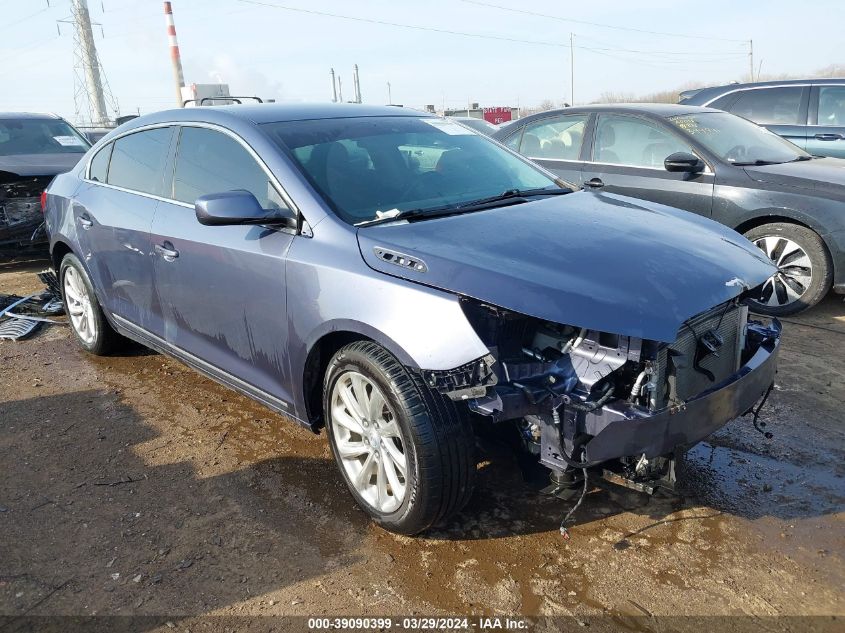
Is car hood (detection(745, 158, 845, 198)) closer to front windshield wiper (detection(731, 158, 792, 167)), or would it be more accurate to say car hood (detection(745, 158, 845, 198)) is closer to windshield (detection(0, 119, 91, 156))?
front windshield wiper (detection(731, 158, 792, 167))

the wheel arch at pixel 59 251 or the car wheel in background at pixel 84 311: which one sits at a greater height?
the wheel arch at pixel 59 251

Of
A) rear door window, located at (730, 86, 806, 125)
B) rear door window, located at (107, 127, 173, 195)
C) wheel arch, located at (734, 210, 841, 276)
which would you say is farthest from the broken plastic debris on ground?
rear door window, located at (730, 86, 806, 125)

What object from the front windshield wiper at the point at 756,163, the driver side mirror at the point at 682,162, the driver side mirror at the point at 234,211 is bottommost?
the front windshield wiper at the point at 756,163

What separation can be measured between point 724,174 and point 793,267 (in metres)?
0.92

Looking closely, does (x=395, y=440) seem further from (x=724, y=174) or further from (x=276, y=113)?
(x=724, y=174)

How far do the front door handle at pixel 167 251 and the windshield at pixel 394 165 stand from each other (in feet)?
2.73

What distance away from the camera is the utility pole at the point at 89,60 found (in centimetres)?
3553

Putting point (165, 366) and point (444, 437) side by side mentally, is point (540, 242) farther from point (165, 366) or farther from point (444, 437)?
point (165, 366)

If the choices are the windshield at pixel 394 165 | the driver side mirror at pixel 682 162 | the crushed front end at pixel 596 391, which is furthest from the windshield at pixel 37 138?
the crushed front end at pixel 596 391

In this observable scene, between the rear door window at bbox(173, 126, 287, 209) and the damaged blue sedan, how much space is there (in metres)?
0.01

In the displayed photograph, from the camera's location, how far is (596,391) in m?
2.40

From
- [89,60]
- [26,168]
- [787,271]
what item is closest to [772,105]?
[787,271]

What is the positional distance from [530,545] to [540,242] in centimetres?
119

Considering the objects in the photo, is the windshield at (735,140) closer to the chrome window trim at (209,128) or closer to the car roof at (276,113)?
the car roof at (276,113)
